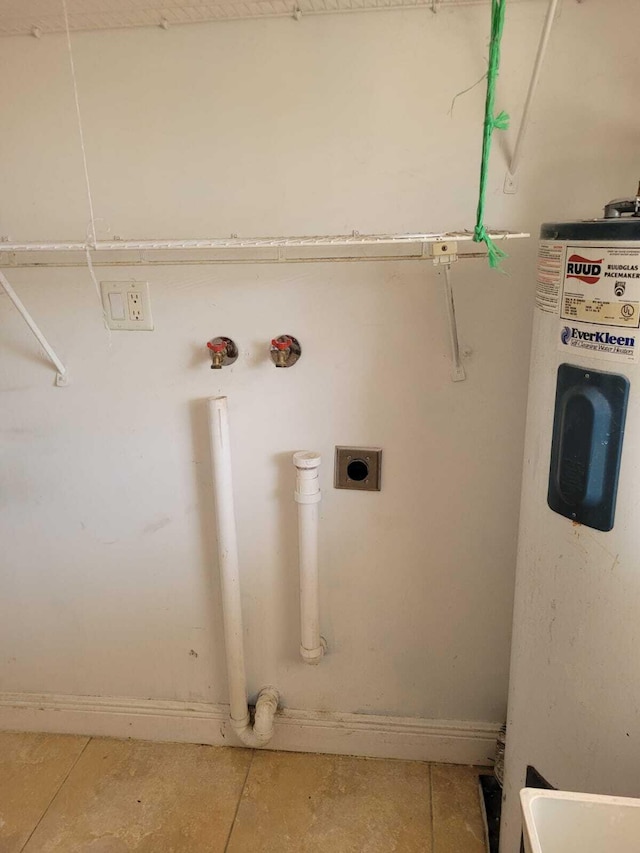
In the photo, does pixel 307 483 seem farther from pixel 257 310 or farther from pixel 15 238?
pixel 15 238

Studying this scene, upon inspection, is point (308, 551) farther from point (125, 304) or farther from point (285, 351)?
point (125, 304)

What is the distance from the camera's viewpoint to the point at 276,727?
1667 mm

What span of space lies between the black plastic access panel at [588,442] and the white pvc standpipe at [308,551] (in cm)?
59

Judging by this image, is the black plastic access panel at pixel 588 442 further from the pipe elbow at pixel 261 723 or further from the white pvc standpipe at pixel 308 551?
the pipe elbow at pixel 261 723

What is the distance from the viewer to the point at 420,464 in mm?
1411

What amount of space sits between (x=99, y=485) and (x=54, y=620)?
46 centimetres

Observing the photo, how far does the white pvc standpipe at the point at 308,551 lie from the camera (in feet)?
4.58

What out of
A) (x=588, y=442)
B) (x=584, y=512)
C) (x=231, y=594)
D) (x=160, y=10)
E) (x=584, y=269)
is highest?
(x=160, y=10)

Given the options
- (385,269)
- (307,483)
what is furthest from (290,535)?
(385,269)

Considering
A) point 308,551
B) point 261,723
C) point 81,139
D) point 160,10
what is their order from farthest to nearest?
point 261,723
point 308,551
point 81,139
point 160,10

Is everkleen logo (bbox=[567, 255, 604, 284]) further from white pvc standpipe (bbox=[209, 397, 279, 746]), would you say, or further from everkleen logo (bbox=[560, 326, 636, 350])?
white pvc standpipe (bbox=[209, 397, 279, 746])

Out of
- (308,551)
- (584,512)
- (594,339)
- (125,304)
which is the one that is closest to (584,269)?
(594,339)

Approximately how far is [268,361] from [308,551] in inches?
18.8

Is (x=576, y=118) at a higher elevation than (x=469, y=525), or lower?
higher
